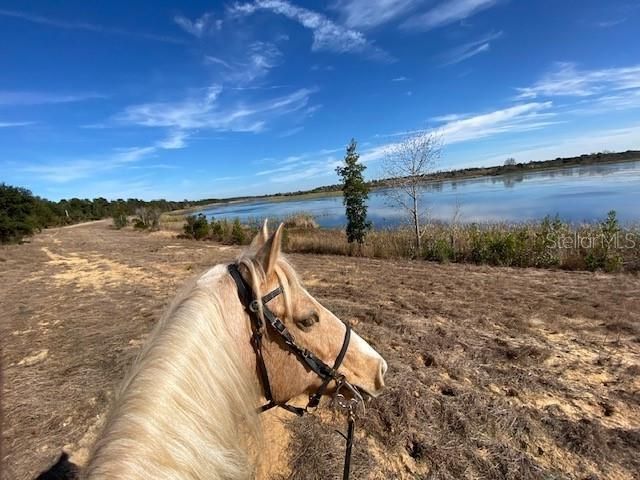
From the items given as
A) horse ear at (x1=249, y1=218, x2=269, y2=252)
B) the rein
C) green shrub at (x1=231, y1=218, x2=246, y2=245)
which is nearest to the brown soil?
the rein

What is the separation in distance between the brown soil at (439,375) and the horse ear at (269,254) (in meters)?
2.01

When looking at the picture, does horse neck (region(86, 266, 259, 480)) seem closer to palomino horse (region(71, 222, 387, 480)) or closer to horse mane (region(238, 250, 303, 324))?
palomino horse (region(71, 222, 387, 480))

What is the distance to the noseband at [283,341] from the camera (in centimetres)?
145

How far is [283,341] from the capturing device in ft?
5.06

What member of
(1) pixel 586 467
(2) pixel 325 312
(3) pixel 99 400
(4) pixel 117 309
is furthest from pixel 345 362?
(4) pixel 117 309

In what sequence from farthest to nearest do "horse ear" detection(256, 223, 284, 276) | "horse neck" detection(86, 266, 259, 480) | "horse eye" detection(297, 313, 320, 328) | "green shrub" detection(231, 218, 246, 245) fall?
"green shrub" detection(231, 218, 246, 245), "horse eye" detection(297, 313, 320, 328), "horse ear" detection(256, 223, 284, 276), "horse neck" detection(86, 266, 259, 480)

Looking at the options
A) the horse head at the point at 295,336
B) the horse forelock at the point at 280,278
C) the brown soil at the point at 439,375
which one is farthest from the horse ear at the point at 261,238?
the brown soil at the point at 439,375

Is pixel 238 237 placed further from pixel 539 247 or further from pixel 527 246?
pixel 539 247

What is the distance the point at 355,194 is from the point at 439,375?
989cm

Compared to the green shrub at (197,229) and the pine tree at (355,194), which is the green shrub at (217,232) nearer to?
the green shrub at (197,229)

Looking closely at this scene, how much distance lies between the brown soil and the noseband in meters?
1.37

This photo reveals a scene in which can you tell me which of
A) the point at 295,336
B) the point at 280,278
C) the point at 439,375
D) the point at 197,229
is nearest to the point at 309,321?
the point at 295,336

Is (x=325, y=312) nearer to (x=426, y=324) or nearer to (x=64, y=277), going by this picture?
(x=426, y=324)

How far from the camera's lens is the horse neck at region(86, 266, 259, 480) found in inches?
41.2
